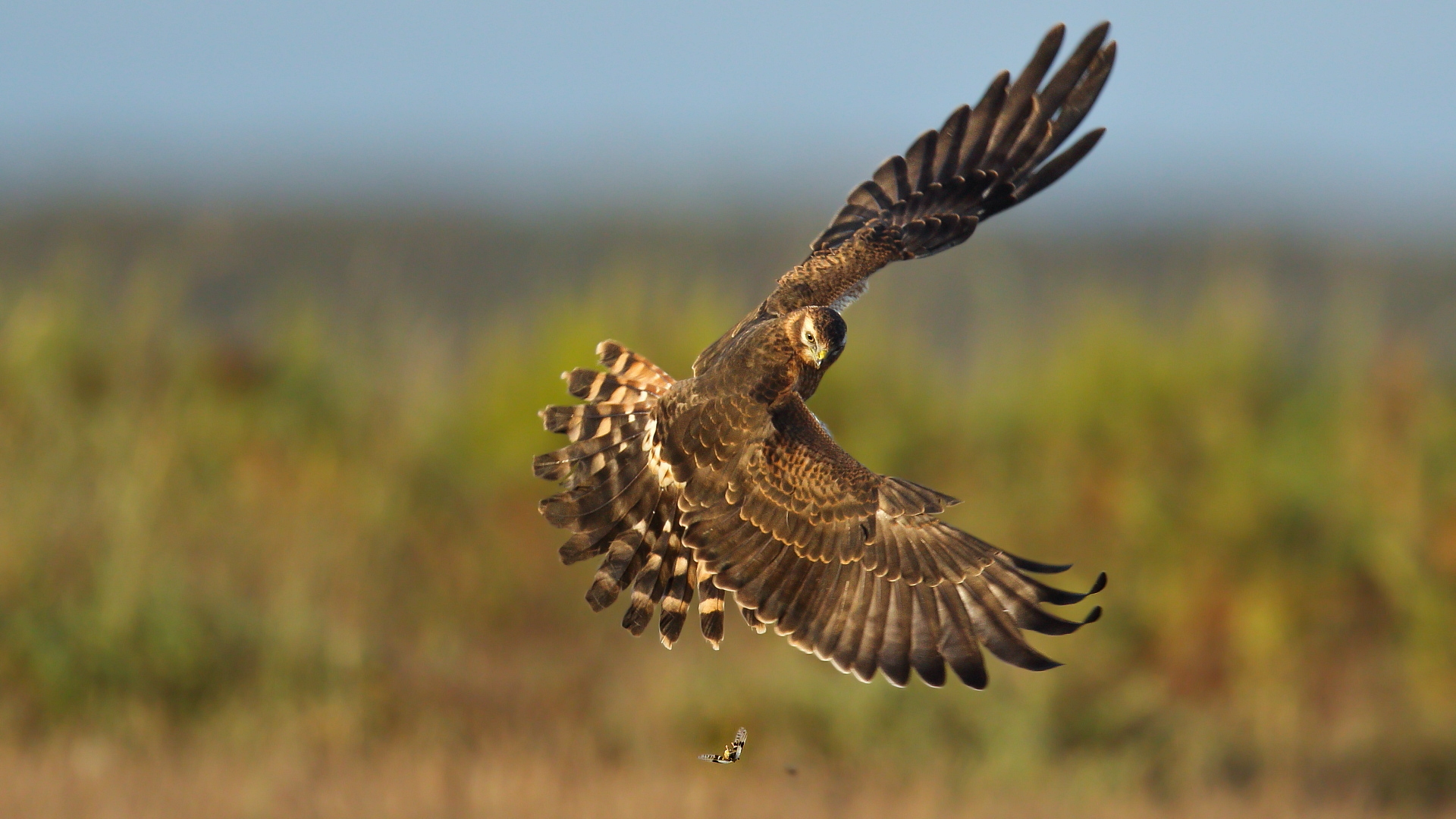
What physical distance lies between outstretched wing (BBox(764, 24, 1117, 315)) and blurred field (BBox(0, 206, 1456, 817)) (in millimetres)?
2931

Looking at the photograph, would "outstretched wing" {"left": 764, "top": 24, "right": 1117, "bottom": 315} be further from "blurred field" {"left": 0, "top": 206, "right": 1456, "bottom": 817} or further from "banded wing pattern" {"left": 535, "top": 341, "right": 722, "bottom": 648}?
"blurred field" {"left": 0, "top": 206, "right": 1456, "bottom": 817}

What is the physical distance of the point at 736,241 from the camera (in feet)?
142

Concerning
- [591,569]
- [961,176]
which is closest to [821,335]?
[961,176]

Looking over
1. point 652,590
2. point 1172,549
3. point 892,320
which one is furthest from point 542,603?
point 652,590

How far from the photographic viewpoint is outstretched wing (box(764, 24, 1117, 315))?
3.78m

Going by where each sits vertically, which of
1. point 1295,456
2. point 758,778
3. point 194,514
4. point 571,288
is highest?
point 571,288

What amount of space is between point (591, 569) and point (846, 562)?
513 cm

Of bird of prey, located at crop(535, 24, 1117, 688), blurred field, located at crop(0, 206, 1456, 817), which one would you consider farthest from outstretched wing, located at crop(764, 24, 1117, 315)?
blurred field, located at crop(0, 206, 1456, 817)

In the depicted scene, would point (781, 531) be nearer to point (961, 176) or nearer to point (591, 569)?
point (961, 176)

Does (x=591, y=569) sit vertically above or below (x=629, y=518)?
above

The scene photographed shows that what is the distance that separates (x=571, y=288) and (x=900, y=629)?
6327 millimetres

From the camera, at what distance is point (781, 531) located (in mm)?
3098

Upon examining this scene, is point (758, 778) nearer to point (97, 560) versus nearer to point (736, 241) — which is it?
point (97, 560)

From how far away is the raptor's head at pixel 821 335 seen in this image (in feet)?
9.43
